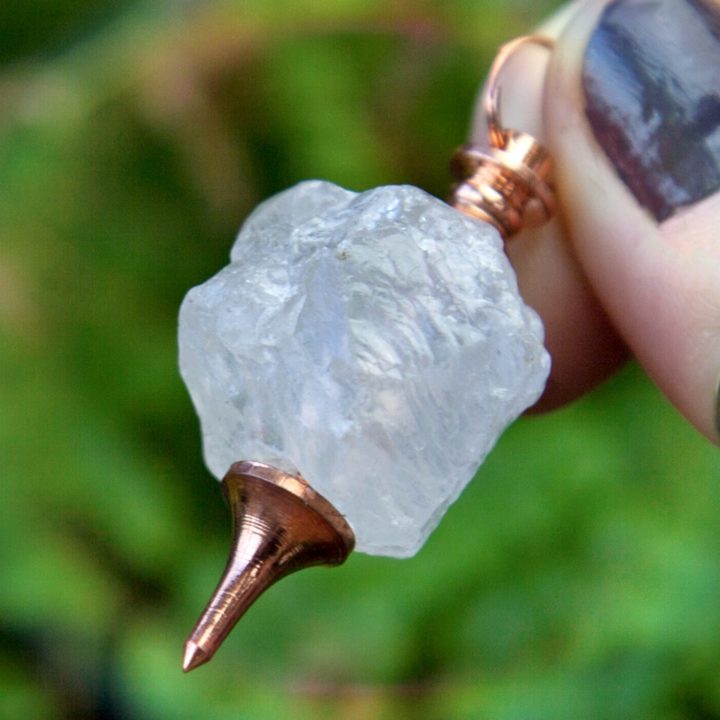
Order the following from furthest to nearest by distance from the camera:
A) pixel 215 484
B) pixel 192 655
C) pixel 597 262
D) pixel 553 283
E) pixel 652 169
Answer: pixel 215 484
pixel 553 283
pixel 597 262
pixel 652 169
pixel 192 655

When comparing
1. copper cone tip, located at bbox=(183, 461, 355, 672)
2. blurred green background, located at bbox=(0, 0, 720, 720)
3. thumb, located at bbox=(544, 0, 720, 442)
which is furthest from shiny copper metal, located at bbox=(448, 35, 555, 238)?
blurred green background, located at bbox=(0, 0, 720, 720)

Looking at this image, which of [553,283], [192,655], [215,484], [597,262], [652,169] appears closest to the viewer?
[192,655]

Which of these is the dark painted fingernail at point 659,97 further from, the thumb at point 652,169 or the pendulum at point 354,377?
the pendulum at point 354,377

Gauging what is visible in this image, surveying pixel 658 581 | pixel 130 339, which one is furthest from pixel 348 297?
pixel 130 339

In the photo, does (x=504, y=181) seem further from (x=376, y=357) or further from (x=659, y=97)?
(x=376, y=357)

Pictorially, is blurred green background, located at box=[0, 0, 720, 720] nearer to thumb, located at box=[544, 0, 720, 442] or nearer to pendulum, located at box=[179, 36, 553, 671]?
thumb, located at box=[544, 0, 720, 442]

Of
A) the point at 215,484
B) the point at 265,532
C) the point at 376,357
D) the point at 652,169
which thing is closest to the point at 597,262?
the point at 652,169
